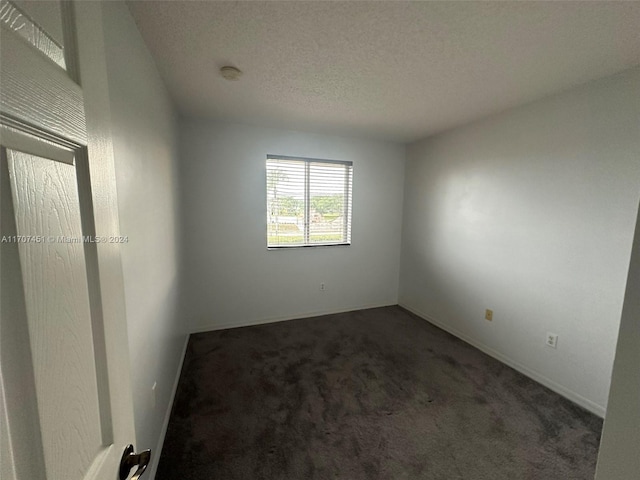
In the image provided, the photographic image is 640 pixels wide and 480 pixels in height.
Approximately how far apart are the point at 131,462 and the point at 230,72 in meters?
1.98

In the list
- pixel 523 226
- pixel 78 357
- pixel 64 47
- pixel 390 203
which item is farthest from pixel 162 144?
pixel 523 226

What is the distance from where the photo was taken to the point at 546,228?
2104 mm

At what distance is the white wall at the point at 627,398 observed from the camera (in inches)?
22.6

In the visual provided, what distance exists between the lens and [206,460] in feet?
4.75

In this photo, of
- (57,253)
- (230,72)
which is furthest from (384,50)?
(57,253)

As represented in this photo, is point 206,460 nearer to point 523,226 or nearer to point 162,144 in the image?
point 162,144

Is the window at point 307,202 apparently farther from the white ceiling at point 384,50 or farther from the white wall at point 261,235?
the white ceiling at point 384,50

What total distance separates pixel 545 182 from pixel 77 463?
9.59 feet

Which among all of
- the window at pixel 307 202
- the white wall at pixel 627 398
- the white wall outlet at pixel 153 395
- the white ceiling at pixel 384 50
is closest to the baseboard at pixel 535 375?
the window at pixel 307 202

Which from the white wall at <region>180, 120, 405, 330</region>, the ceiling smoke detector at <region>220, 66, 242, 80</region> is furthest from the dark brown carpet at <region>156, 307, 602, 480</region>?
the ceiling smoke detector at <region>220, 66, 242, 80</region>

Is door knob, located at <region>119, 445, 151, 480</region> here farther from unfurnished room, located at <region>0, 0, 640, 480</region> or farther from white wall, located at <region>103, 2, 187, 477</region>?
white wall, located at <region>103, 2, 187, 477</region>

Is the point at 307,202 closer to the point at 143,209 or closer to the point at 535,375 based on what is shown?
the point at 143,209

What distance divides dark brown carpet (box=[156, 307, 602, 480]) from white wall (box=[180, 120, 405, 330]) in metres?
0.60

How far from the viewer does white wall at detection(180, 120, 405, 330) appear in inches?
109
